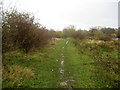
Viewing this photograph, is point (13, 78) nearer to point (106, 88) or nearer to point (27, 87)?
point (27, 87)

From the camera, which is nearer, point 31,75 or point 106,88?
point 106,88

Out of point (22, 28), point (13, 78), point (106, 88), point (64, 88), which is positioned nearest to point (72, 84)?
point (64, 88)

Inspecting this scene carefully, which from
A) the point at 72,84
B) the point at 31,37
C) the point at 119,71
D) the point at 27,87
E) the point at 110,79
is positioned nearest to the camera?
the point at 27,87

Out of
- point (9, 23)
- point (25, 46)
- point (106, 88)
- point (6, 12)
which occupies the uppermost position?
point (6, 12)

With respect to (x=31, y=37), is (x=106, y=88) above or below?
below

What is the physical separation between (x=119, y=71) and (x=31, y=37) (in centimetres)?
797

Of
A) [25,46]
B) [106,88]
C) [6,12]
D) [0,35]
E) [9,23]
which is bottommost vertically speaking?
[106,88]

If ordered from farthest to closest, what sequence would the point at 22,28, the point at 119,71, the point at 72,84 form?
the point at 22,28 < the point at 119,71 < the point at 72,84

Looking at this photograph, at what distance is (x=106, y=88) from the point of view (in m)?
6.48

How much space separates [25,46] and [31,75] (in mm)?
5565

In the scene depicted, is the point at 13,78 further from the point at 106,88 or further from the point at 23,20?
the point at 23,20

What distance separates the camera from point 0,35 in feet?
23.0

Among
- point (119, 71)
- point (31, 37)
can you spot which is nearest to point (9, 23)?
point (31, 37)

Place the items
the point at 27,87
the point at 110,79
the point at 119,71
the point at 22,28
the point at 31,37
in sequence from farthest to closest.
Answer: the point at 31,37, the point at 22,28, the point at 119,71, the point at 110,79, the point at 27,87
